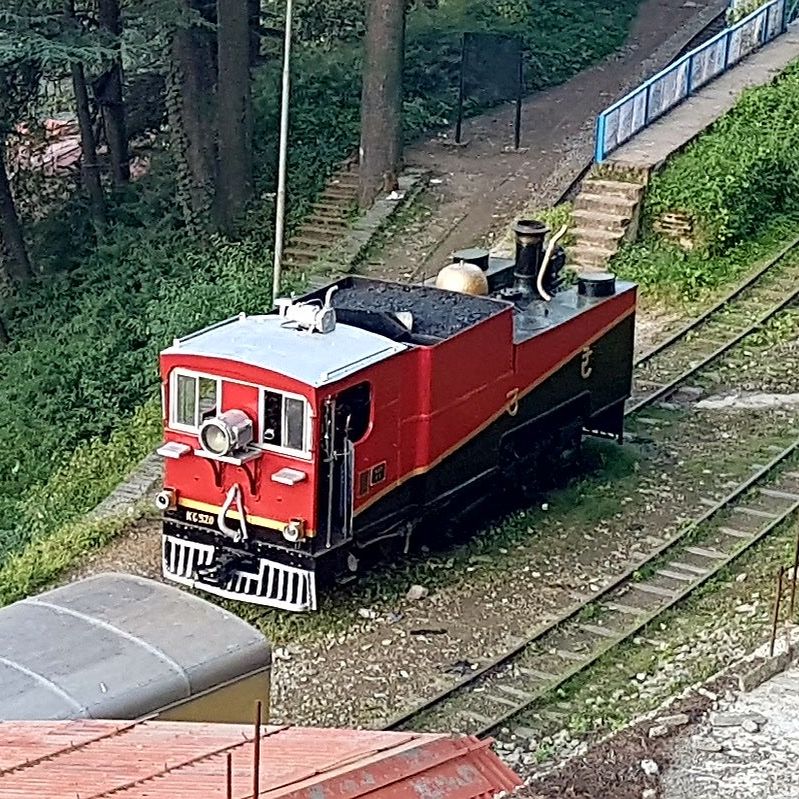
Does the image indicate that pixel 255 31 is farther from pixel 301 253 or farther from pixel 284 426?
pixel 284 426

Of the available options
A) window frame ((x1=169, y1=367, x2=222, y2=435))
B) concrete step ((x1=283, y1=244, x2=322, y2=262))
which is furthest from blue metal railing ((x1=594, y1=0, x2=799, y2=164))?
window frame ((x1=169, y1=367, x2=222, y2=435))

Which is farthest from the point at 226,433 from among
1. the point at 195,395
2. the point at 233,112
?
the point at 233,112

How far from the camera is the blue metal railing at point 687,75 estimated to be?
917 inches

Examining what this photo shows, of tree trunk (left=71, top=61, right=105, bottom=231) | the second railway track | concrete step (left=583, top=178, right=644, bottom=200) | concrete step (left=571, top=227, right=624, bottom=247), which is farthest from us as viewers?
tree trunk (left=71, top=61, right=105, bottom=231)

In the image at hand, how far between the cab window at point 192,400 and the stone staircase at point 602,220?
911 centimetres

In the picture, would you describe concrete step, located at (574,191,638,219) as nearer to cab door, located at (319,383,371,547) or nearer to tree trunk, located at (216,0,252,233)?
tree trunk, located at (216,0,252,233)

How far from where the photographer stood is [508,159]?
2705 cm

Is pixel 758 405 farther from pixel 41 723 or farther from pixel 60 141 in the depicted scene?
pixel 60 141

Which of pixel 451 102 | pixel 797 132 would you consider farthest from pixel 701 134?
pixel 451 102

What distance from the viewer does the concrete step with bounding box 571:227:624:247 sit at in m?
22.1

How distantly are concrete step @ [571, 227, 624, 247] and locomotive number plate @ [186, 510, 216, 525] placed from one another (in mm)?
9774

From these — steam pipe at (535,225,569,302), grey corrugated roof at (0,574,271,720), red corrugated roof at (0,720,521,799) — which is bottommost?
grey corrugated roof at (0,574,271,720)

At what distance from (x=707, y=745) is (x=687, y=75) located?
16.6m

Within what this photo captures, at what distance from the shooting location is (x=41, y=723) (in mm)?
8383
